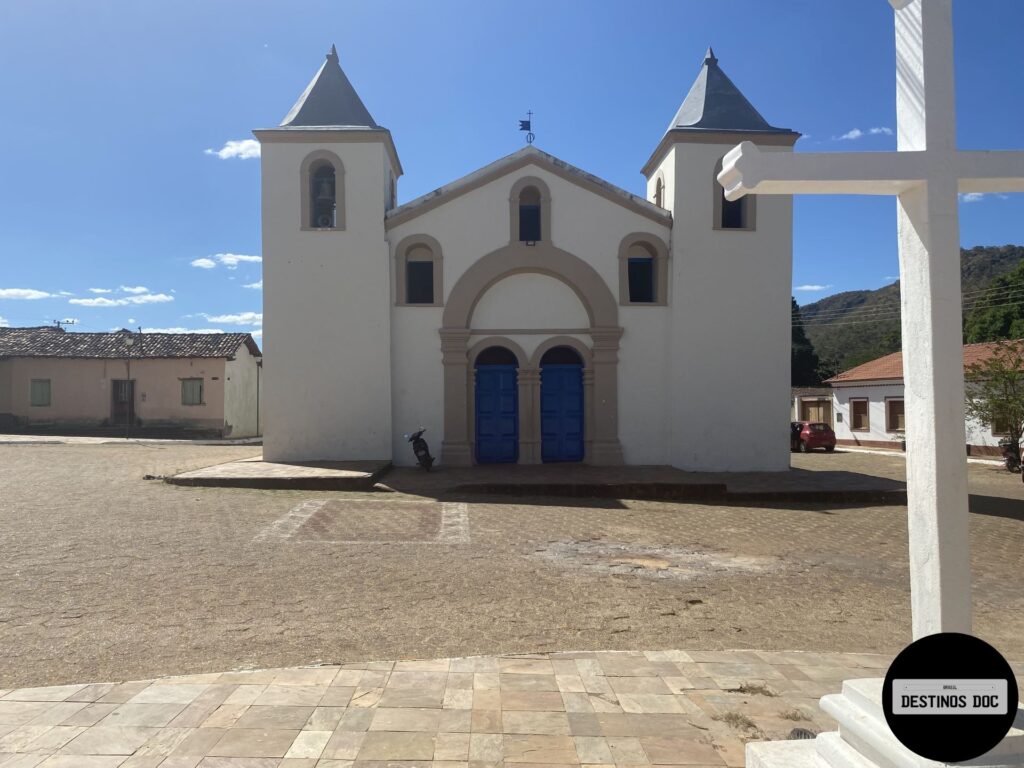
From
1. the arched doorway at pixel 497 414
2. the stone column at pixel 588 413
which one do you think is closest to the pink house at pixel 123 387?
the arched doorway at pixel 497 414

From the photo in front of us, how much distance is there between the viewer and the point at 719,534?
9.09 meters

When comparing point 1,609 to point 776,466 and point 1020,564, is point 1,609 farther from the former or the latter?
point 776,466

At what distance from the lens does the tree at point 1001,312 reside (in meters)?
32.7

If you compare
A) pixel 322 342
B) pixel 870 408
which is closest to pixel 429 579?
pixel 322 342

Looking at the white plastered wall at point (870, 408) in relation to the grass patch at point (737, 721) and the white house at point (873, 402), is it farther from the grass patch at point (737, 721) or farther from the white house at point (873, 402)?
the grass patch at point (737, 721)

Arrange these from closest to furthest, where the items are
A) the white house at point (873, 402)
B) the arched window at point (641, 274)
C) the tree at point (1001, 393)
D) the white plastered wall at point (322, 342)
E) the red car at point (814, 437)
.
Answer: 1. the white plastered wall at point (322, 342)
2. the arched window at point (641, 274)
3. the tree at point (1001, 393)
4. the red car at point (814, 437)
5. the white house at point (873, 402)

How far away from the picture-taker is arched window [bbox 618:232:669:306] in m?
15.2

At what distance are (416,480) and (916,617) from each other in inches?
427

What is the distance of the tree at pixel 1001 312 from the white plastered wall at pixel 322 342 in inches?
1148

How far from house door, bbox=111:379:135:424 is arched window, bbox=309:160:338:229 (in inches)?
687

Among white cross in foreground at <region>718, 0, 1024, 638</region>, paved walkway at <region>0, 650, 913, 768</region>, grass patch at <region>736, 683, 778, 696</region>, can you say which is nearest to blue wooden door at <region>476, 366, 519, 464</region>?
paved walkway at <region>0, 650, 913, 768</region>

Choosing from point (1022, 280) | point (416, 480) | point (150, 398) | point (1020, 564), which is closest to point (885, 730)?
point (1020, 564)

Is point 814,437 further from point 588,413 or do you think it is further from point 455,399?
point 455,399

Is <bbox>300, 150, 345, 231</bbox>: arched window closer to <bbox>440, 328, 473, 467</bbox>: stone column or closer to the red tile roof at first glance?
<bbox>440, 328, 473, 467</bbox>: stone column
